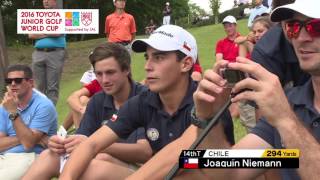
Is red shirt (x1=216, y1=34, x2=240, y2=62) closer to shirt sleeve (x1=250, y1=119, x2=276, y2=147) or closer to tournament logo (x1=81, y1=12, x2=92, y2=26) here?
tournament logo (x1=81, y1=12, x2=92, y2=26)

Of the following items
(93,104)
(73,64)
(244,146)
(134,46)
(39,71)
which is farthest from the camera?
(73,64)

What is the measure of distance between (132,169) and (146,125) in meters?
0.32

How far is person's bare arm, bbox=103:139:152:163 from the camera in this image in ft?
11.8

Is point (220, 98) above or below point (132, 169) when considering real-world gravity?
above

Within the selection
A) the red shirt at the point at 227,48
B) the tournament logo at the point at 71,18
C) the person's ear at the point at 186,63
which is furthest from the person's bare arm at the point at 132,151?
the tournament logo at the point at 71,18

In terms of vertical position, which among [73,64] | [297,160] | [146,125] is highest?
[297,160]

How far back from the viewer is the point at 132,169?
12.0ft

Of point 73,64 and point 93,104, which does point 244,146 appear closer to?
point 93,104

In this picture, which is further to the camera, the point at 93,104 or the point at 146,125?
the point at 93,104

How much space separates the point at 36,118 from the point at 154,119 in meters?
1.82

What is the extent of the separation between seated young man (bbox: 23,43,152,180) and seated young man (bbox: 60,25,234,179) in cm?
10

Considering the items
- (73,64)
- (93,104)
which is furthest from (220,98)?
(73,64)

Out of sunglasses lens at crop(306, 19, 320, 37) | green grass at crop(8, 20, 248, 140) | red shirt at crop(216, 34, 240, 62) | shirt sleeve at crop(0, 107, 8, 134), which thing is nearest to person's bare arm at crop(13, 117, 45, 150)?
shirt sleeve at crop(0, 107, 8, 134)

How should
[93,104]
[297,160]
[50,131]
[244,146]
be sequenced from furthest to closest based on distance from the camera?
[50,131] → [93,104] → [244,146] → [297,160]
